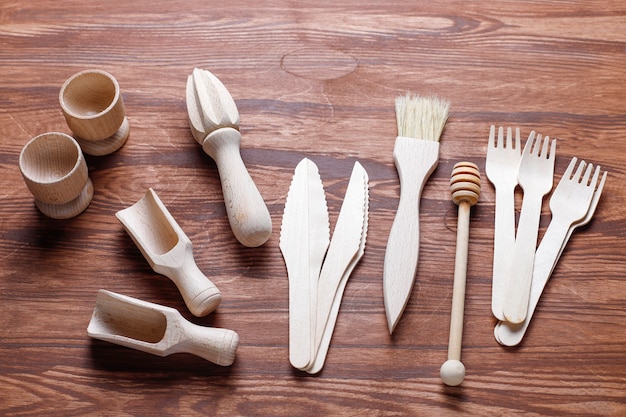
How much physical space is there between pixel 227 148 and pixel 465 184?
0.30 metres

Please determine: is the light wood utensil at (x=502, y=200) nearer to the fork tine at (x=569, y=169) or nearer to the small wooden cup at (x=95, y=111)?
the fork tine at (x=569, y=169)

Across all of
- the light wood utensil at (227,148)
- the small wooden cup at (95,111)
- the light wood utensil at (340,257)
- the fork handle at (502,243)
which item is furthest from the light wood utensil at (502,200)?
the small wooden cup at (95,111)

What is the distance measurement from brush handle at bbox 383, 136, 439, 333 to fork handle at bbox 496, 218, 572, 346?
12cm

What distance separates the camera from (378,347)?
2.96 feet

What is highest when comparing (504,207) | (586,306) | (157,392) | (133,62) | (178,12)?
(178,12)

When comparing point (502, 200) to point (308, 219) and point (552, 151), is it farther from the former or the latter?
point (308, 219)

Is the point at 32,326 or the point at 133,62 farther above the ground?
the point at 133,62

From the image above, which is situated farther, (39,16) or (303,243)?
(39,16)

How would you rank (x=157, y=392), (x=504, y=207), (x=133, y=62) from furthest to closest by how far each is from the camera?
1. (x=133, y=62)
2. (x=504, y=207)
3. (x=157, y=392)

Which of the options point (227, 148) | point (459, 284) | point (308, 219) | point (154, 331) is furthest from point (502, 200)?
point (154, 331)

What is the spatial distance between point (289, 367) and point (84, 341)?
0.80 feet

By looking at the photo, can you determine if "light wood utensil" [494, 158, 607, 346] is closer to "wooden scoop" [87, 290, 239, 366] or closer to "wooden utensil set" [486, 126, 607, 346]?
"wooden utensil set" [486, 126, 607, 346]

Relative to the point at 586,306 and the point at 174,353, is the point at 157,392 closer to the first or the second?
the point at 174,353

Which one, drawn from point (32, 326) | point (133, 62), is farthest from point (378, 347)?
point (133, 62)
